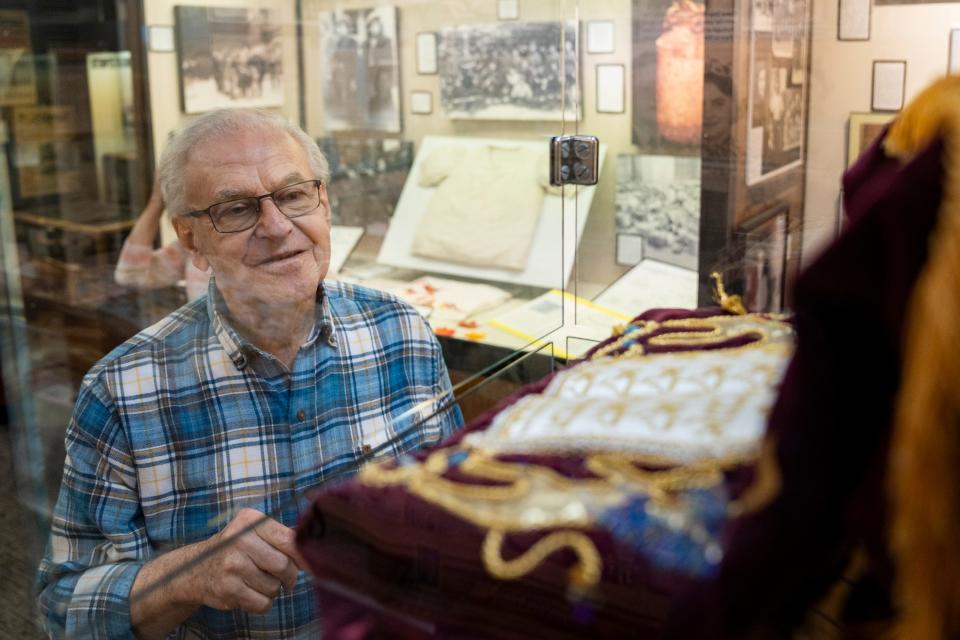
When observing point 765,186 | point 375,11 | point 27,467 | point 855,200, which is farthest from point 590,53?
point 27,467

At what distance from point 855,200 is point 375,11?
69.8 inches

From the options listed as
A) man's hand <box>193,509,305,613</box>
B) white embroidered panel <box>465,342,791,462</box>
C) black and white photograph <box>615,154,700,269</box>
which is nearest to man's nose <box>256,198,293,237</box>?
man's hand <box>193,509,305,613</box>

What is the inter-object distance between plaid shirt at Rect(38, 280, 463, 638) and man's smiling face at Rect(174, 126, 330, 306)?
5 cm

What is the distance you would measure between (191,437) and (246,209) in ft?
0.90

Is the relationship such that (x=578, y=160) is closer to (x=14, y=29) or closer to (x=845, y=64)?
(x=845, y=64)

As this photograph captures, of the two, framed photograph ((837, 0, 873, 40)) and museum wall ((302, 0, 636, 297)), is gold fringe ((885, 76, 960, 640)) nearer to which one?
framed photograph ((837, 0, 873, 40))

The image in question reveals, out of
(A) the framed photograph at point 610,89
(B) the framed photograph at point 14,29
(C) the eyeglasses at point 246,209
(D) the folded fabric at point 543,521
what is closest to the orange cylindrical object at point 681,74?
(A) the framed photograph at point 610,89

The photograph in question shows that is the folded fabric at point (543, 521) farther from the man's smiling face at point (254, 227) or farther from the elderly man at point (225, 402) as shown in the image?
the man's smiling face at point (254, 227)

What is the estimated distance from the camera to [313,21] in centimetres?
215

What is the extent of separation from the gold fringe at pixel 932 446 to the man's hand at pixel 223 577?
0.46 m

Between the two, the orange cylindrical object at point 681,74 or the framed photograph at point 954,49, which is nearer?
the framed photograph at point 954,49

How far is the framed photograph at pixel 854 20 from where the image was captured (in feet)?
3.99

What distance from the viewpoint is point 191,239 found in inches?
48.2

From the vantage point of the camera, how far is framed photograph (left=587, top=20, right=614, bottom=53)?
1.86 meters
